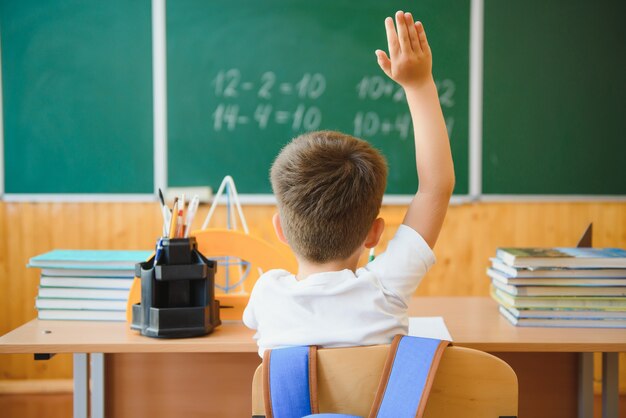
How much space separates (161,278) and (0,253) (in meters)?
1.95

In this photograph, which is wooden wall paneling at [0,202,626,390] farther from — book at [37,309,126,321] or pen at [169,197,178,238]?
pen at [169,197,178,238]

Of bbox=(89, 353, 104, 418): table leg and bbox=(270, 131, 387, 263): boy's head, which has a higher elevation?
bbox=(270, 131, 387, 263): boy's head

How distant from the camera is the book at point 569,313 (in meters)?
1.47

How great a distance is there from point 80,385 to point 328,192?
83cm

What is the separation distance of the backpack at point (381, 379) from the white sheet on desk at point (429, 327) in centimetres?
41

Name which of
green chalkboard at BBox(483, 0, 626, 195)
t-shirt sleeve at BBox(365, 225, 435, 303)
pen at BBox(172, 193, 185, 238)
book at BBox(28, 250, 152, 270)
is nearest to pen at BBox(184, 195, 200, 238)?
pen at BBox(172, 193, 185, 238)

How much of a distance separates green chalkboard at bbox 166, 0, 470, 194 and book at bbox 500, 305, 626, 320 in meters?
1.48

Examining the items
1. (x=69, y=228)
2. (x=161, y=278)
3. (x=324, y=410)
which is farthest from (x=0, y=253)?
(x=324, y=410)

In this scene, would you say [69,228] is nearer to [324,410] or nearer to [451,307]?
[451,307]

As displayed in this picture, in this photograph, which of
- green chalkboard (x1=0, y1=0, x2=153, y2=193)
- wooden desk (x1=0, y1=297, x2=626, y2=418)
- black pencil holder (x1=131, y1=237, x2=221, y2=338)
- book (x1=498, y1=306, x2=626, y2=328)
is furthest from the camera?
green chalkboard (x1=0, y1=0, x2=153, y2=193)

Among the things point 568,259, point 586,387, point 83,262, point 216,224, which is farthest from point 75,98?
point 586,387

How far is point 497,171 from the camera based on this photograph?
9.58 ft

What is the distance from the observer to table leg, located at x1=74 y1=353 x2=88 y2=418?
4.67 feet

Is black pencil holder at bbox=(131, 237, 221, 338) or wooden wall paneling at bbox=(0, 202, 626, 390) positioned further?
wooden wall paneling at bbox=(0, 202, 626, 390)
